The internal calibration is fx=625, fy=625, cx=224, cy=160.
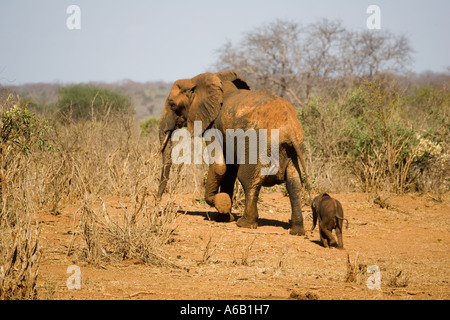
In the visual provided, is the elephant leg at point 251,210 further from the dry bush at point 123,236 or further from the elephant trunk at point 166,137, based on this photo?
the dry bush at point 123,236

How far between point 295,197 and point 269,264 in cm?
187

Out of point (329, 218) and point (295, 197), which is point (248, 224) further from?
point (329, 218)

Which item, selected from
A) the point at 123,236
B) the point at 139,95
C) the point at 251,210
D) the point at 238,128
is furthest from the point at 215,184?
the point at 139,95

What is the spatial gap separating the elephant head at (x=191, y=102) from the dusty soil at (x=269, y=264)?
1448 mm

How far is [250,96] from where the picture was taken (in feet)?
31.2

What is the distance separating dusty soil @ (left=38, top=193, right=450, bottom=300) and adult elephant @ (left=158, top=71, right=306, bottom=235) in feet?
1.78

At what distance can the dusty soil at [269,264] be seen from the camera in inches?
242

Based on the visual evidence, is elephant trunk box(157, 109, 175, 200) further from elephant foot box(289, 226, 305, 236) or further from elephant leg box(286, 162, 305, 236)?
elephant foot box(289, 226, 305, 236)

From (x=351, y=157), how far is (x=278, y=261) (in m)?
7.71

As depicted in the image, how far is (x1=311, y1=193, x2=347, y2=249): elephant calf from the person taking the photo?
8.19 meters

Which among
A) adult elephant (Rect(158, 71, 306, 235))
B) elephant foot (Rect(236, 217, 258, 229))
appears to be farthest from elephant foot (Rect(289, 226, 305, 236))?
elephant foot (Rect(236, 217, 258, 229))

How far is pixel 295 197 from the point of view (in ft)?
30.1
